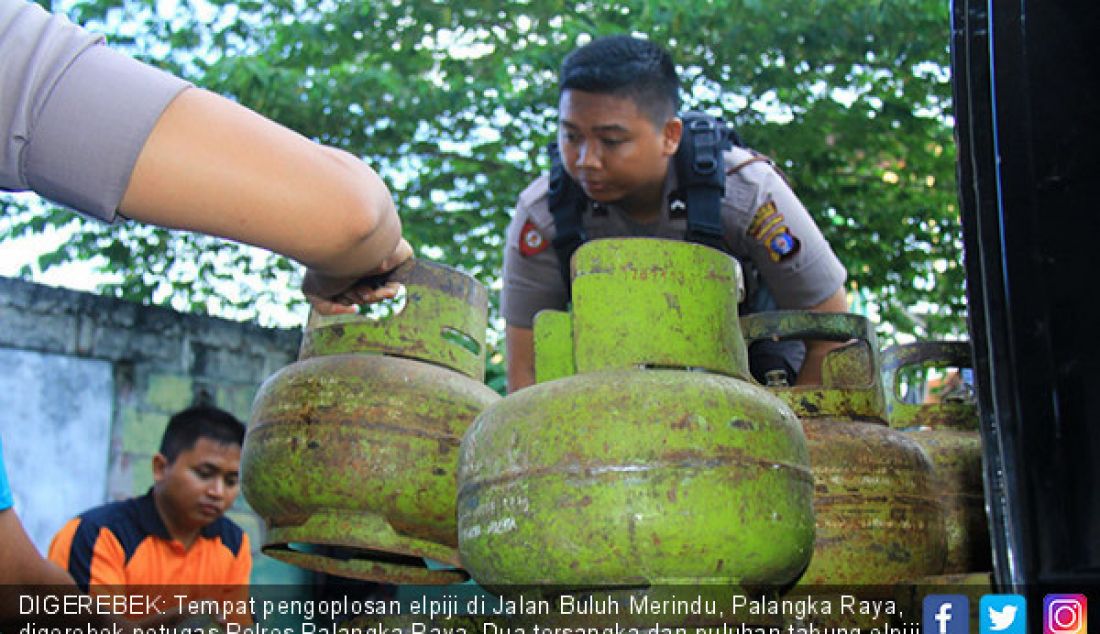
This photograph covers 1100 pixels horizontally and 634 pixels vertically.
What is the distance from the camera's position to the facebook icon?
141 centimetres

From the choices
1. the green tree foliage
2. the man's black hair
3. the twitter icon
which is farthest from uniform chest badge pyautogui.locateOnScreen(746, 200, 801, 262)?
the green tree foliage

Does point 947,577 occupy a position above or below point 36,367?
below

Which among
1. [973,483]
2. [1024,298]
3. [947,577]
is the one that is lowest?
[947,577]

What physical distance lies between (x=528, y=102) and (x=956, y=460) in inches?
175

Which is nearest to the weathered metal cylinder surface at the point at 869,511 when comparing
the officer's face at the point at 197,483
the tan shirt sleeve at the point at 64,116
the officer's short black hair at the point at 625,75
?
the tan shirt sleeve at the point at 64,116

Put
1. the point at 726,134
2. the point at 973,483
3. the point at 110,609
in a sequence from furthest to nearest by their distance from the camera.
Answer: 1. the point at 726,134
2. the point at 110,609
3. the point at 973,483

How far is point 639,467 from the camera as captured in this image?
1.22m

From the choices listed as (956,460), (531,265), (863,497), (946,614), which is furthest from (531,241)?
(946,614)

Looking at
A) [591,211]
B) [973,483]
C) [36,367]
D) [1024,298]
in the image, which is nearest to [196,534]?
[36,367]

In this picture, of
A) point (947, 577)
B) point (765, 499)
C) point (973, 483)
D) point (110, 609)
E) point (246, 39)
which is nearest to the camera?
point (765, 499)

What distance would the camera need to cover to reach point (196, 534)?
3.88 metres

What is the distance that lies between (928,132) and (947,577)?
15.8 feet

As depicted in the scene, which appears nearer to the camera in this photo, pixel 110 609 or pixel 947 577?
pixel 947 577

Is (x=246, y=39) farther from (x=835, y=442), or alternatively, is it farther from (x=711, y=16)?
(x=835, y=442)
